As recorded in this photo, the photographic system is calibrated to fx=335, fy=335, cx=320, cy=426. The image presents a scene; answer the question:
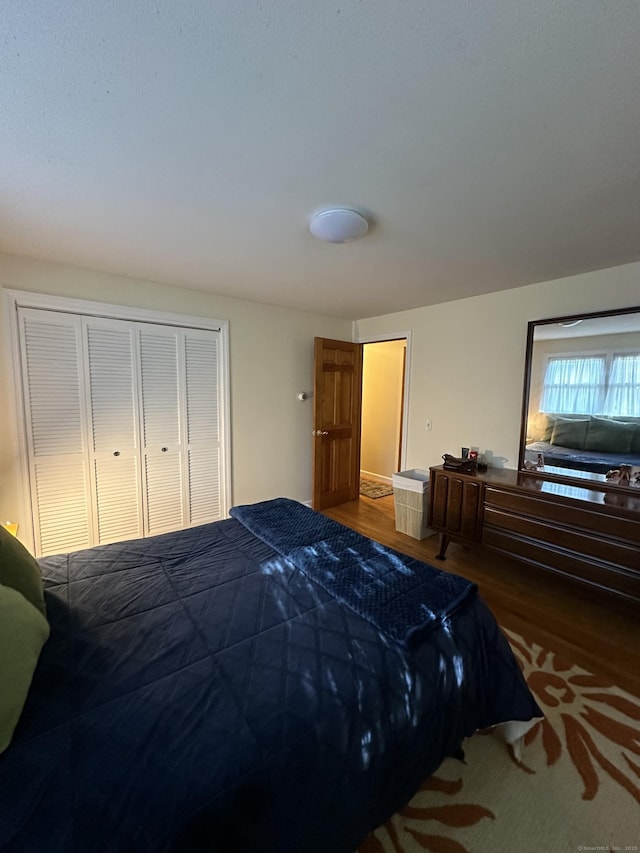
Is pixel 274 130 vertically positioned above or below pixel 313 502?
above

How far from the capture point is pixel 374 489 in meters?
5.11

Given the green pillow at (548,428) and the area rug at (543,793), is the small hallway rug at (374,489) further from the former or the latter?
the area rug at (543,793)

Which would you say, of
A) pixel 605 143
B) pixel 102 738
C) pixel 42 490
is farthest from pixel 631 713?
pixel 42 490

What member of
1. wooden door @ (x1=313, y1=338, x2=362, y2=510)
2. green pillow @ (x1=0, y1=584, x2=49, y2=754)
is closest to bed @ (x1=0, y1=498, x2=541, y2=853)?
green pillow @ (x1=0, y1=584, x2=49, y2=754)

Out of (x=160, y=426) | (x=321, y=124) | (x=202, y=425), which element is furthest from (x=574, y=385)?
(x=160, y=426)

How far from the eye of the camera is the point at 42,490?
2621mm

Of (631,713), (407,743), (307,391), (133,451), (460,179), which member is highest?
(460,179)

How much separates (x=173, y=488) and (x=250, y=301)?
2056 mm

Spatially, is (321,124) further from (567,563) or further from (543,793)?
(567,563)

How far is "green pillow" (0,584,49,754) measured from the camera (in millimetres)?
812

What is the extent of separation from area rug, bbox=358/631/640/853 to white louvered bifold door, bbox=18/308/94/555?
283 cm

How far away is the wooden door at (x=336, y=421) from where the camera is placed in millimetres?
3929

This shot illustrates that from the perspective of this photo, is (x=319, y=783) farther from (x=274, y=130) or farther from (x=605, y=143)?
(x=605, y=143)

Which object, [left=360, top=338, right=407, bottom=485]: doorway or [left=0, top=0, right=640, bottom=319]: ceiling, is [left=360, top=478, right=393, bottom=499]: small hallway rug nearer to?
[left=360, top=338, right=407, bottom=485]: doorway
